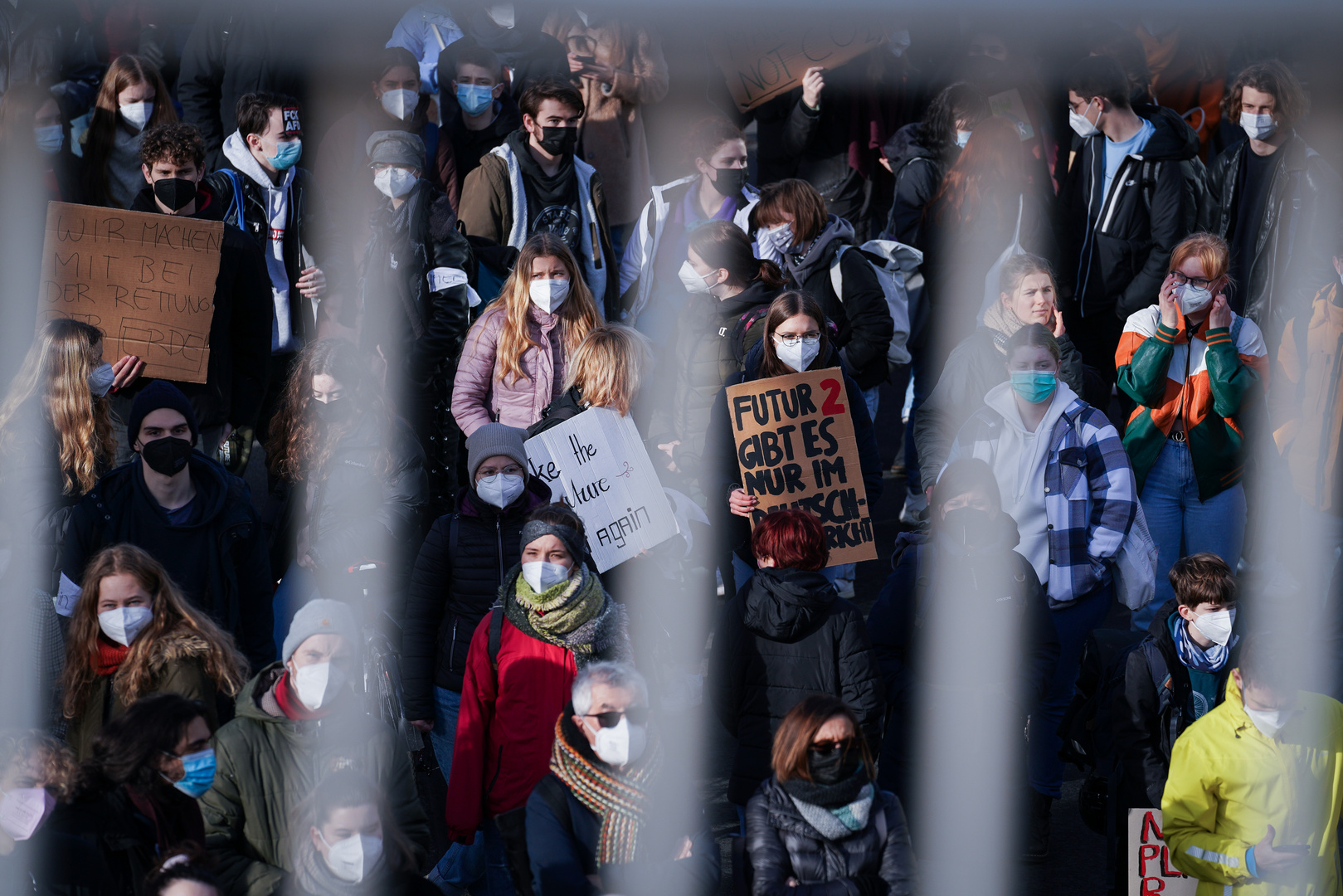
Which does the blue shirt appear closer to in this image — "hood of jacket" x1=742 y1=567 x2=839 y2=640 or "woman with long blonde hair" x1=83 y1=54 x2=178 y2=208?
"hood of jacket" x1=742 y1=567 x2=839 y2=640

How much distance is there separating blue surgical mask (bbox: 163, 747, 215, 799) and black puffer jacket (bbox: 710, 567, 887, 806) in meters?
1.21

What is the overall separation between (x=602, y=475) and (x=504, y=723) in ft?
2.20

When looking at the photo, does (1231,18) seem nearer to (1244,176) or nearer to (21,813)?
(21,813)

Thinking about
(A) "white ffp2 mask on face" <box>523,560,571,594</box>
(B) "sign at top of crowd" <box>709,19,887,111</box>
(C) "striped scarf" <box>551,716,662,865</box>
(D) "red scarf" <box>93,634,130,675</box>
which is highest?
(B) "sign at top of crowd" <box>709,19,887,111</box>

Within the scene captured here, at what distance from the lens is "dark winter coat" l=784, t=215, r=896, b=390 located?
505 cm

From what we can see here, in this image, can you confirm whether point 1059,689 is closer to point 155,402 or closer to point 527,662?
point 527,662

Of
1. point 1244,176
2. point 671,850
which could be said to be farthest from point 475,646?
point 1244,176

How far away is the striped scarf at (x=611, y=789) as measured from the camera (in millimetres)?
2701

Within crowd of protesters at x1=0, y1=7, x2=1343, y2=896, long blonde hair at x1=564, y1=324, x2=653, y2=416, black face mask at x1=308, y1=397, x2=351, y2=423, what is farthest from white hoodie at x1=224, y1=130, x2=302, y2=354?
long blonde hair at x1=564, y1=324, x2=653, y2=416

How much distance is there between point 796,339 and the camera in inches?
166

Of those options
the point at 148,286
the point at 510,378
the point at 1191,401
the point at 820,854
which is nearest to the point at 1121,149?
the point at 1191,401

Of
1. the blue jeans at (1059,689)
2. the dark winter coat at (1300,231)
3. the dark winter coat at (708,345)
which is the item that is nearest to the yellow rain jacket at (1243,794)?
the blue jeans at (1059,689)

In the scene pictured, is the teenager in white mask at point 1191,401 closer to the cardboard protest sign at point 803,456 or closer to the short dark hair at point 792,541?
the cardboard protest sign at point 803,456

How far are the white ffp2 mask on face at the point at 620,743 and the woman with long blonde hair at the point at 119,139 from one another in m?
1.46
